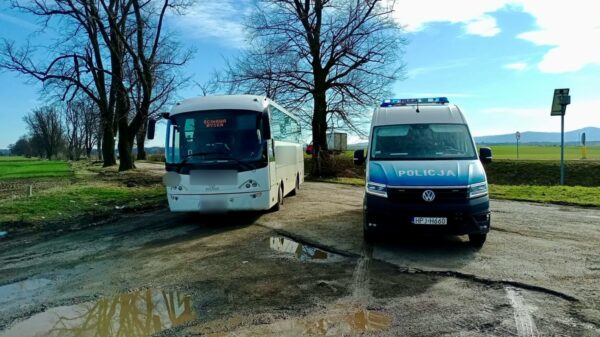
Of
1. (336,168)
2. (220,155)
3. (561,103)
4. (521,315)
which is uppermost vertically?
(561,103)

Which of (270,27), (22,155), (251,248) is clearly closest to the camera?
(251,248)

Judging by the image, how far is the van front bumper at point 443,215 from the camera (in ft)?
24.2

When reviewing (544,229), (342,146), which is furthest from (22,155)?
(544,229)

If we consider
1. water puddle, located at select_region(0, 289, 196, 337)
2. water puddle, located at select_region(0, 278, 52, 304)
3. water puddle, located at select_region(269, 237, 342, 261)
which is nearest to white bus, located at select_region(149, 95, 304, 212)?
water puddle, located at select_region(269, 237, 342, 261)

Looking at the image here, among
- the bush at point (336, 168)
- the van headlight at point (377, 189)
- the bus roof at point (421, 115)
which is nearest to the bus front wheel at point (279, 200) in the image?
the bus roof at point (421, 115)

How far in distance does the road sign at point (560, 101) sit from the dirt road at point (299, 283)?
9476 mm

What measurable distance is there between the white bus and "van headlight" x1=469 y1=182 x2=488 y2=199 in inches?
184

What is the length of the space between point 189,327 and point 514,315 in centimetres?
342

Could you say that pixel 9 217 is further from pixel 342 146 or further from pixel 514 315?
pixel 342 146

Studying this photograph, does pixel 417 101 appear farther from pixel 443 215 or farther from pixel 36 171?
pixel 36 171

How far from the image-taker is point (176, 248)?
333 inches

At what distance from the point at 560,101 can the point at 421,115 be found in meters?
11.5

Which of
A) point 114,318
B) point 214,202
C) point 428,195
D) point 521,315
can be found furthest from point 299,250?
point 521,315

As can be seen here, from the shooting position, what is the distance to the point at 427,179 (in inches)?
296
